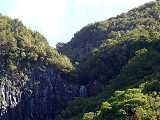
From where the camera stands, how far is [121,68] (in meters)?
77.2

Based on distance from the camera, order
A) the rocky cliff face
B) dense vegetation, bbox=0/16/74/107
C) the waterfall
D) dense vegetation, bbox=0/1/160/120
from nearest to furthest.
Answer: dense vegetation, bbox=0/1/160/120
the rocky cliff face
dense vegetation, bbox=0/16/74/107
the waterfall

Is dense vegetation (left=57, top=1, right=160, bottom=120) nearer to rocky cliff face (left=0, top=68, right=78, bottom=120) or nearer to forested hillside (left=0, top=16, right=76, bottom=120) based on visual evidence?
rocky cliff face (left=0, top=68, right=78, bottom=120)

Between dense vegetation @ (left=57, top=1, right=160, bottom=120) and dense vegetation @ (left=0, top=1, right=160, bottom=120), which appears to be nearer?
dense vegetation @ (left=57, top=1, right=160, bottom=120)

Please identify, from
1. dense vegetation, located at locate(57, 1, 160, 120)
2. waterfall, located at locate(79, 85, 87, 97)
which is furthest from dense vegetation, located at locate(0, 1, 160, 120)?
waterfall, located at locate(79, 85, 87, 97)

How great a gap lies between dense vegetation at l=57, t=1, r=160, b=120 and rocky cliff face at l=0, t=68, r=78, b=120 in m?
2.99

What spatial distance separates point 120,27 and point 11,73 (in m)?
27.4

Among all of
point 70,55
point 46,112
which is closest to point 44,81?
point 46,112

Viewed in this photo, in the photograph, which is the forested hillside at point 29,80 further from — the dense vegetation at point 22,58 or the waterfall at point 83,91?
the waterfall at point 83,91

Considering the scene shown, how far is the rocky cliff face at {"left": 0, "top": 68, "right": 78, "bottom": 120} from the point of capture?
7306 cm

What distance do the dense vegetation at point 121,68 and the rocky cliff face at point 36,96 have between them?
299 cm

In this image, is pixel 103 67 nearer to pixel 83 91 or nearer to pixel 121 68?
pixel 121 68

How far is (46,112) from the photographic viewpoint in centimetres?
7469

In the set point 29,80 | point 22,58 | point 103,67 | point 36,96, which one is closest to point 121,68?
point 103,67

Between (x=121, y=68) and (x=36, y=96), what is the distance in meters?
10.4
